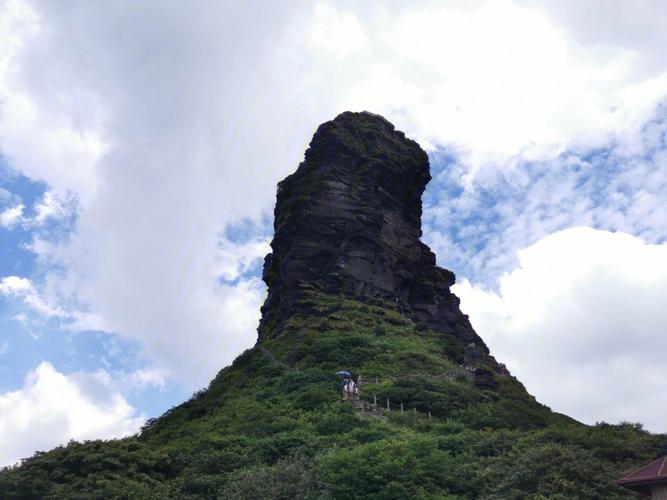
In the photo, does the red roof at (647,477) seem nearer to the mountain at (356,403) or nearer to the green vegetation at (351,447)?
the green vegetation at (351,447)

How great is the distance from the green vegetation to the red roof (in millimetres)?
4225

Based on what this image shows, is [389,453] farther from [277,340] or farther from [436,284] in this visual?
[436,284]

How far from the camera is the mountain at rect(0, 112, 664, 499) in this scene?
25.6 m

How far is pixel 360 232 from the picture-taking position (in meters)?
67.8

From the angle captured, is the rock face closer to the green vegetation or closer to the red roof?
the green vegetation

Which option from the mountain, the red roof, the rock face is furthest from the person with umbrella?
the red roof

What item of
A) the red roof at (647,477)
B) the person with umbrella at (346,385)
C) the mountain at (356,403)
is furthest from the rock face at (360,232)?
the red roof at (647,477)

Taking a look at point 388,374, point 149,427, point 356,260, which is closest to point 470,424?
point 388,374

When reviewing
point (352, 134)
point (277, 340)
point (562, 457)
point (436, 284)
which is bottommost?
point (562, 457)

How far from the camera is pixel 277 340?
200 feet

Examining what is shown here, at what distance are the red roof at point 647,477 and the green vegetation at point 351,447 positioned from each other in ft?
13.9

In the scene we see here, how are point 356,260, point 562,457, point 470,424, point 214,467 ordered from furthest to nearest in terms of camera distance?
point 356,260 → point 470,424 → point 214,467 → point 562,457

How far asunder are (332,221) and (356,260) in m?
4.73

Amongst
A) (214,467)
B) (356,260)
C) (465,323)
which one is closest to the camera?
(214,467)
